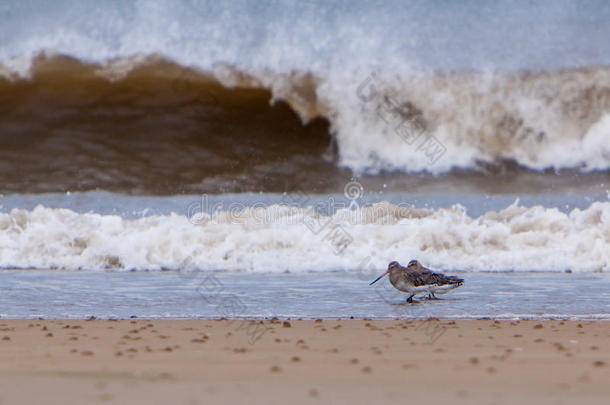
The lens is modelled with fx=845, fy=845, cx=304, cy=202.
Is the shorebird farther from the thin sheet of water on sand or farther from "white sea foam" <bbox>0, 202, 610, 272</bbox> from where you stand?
"white sea foam" <bbox>0, 202, 610, 272</bbox>

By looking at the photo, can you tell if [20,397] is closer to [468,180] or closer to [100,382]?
[100,382]

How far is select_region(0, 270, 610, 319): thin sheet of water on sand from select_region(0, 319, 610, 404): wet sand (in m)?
0.70

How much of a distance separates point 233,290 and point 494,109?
9.79m

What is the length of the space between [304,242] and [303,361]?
731 cm

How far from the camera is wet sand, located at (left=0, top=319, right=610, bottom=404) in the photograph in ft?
11.4

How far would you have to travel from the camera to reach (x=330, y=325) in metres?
6.09

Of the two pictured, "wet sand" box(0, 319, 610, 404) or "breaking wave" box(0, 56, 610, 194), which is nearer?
"wet sand" box(0, 319, 610, 404)

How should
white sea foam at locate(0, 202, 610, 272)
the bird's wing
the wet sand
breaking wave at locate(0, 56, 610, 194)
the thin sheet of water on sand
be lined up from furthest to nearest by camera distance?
breaking wave at locate(0, 56, 610, 194)
white sea foam at locate(0, 202, 610, 272)
the bird's wing
the thin sheet of water on sand
the wet sand

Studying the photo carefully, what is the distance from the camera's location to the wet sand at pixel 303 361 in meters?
3.48

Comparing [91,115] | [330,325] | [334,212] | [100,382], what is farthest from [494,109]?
[100,382]

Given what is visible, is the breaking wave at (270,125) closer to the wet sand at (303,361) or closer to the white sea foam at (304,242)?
the white sea foam at (304,242)

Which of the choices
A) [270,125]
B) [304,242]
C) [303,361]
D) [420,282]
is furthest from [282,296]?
[270,125]

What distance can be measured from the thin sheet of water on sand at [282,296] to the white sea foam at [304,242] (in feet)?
2.90

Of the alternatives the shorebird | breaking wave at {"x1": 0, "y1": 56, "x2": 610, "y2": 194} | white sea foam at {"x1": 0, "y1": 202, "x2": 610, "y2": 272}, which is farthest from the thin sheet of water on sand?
breaking wave at {"x1": 0, "y1": 56, "x2": 610, "y2": 194}
